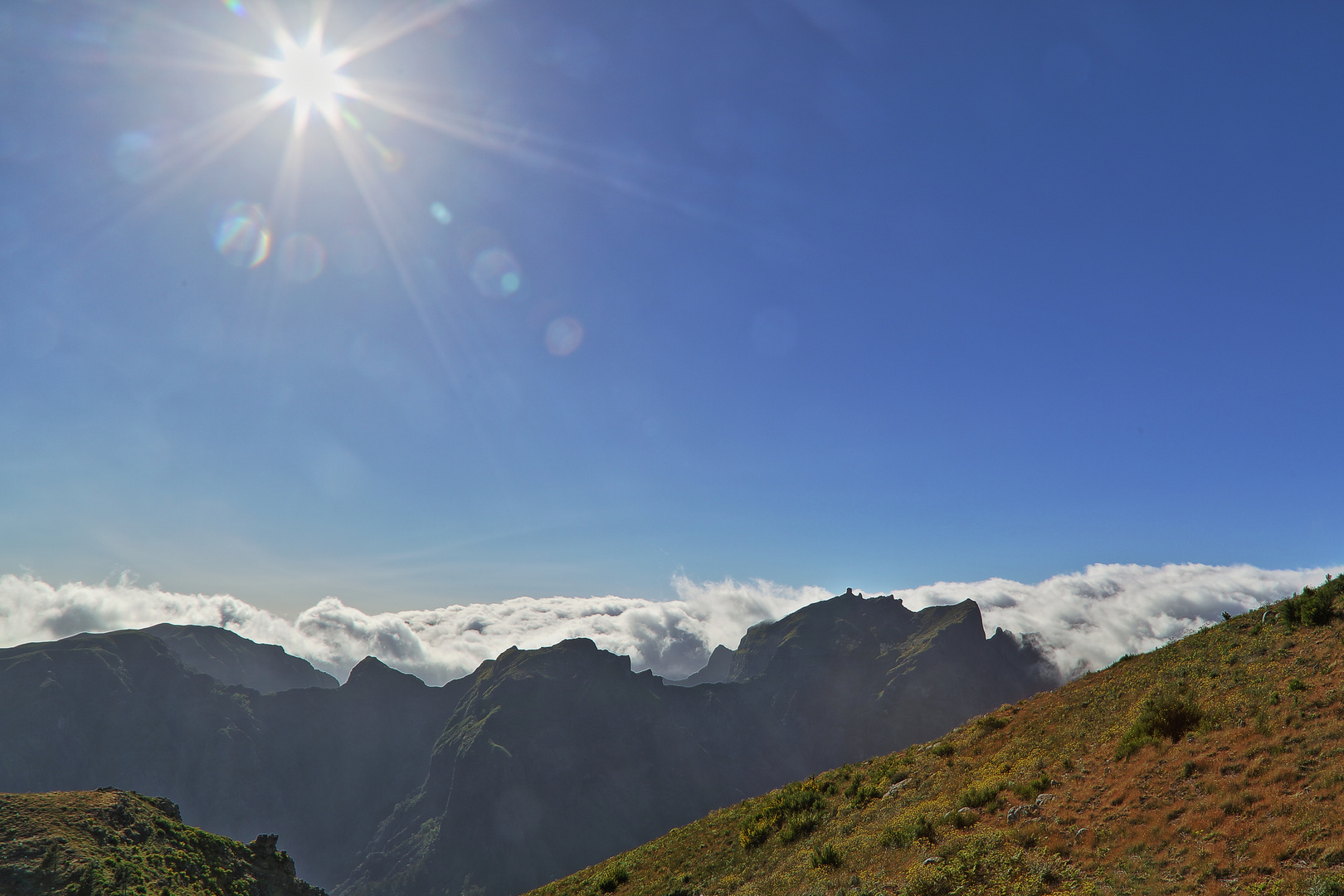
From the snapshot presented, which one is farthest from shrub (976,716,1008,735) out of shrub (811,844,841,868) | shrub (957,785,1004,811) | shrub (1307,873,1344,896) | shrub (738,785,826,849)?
shrub (1307,873,1344,896)

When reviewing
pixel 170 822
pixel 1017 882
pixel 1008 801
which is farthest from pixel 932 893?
pixel 170 822

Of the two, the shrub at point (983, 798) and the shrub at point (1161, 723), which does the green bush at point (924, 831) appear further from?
the shrub at point (1161, 723)

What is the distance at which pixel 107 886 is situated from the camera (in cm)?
3005

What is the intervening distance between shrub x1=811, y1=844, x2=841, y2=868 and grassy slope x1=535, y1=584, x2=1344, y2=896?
0.07 m

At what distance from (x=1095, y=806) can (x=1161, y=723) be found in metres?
5.42

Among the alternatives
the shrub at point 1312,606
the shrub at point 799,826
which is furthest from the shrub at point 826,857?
the shrub at point 1312,606

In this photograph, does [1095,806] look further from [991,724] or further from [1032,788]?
[991,724]

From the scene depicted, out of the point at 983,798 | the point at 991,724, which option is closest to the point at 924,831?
the point at 983,798

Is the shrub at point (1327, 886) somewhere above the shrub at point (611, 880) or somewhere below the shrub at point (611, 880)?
above

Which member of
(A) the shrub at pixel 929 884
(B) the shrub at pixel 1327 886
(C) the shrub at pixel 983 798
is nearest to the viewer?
(B) the shrub at pixel 1327 886

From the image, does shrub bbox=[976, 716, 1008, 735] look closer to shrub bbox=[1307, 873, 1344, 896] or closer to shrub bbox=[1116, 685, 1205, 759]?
shrub bbox=[1116, 685, 1205, 759]

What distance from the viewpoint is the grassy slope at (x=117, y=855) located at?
2998cm

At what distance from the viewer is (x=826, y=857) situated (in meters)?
20.4

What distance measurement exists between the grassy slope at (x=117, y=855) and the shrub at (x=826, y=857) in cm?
3663
